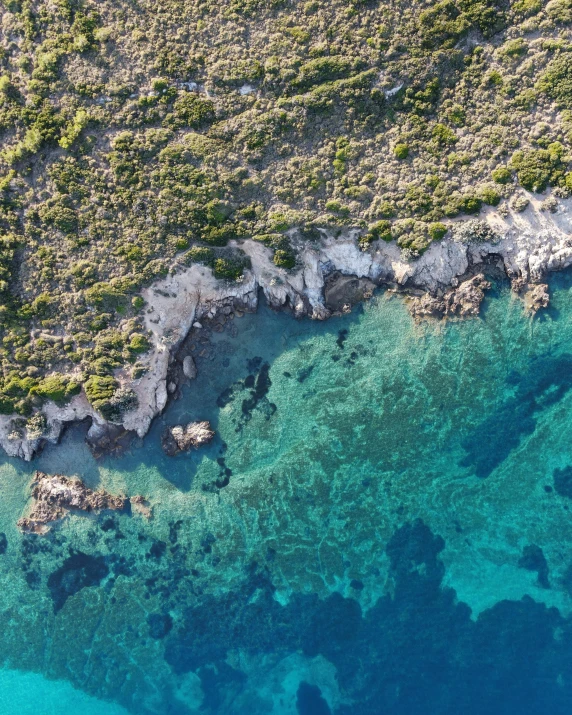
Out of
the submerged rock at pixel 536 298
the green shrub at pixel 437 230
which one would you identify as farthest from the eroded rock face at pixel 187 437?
the submerged rock at pixel 536 298

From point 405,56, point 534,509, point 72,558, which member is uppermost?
point 405,56

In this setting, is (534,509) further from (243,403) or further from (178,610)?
(178,610)

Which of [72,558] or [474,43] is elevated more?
[474,43]

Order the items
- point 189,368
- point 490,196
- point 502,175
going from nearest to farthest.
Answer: point 502,175, point 490,196, point 189,368

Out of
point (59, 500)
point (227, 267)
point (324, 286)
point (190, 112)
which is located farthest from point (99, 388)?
point (190, 112)

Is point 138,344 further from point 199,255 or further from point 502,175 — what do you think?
point 502,175

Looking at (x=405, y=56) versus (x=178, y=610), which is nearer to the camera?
(x=405, y=56)

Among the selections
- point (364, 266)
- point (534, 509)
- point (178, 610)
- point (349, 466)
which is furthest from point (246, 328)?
point (534, 509)
